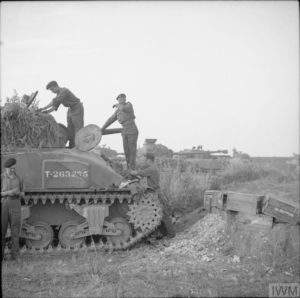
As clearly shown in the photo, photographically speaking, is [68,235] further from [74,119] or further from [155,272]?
[74,119]

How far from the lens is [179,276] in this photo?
6105 millimetres

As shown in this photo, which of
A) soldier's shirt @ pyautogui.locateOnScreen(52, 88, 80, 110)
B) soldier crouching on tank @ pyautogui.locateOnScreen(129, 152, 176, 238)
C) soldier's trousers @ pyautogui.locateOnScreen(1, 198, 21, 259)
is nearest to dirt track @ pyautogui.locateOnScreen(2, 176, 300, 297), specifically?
soldier's trousers @ pyautogui.locateOnScreen(1, 198, 21, 259)

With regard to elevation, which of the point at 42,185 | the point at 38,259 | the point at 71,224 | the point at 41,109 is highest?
the point at 41,109

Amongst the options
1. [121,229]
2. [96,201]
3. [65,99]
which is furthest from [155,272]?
[65,99]

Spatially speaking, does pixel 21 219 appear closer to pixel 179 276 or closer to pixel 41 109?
pixel 41 109

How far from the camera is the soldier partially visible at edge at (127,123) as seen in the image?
32.1 ft

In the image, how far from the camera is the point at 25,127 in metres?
8.20

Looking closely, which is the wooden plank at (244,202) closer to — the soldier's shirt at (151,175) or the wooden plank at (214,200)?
the wooden plank at (214,200)

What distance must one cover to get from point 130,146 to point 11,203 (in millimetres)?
3541

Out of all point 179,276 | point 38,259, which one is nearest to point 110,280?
point 179,276

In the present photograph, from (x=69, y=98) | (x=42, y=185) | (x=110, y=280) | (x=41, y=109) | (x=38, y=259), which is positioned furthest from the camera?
(x=69, y=98)

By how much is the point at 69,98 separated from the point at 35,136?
1.47m

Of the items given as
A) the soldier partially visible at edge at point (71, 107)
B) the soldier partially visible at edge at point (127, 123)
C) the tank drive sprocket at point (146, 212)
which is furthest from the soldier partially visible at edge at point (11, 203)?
the soldier partially visible at edge at point (127, 123)

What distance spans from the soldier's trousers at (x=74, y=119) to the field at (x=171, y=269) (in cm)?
286
